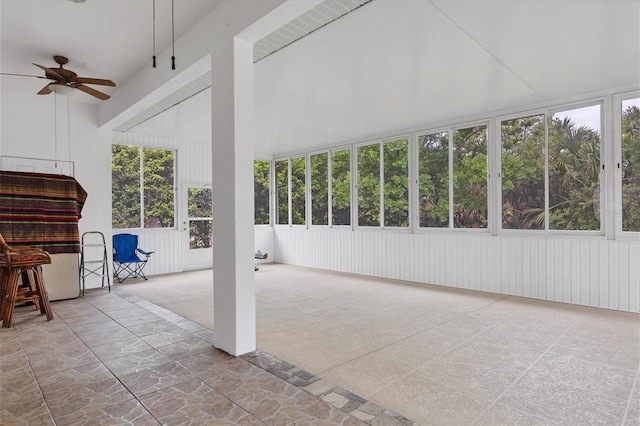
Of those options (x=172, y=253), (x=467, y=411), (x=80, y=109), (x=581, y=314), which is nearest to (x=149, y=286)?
(x=172, y=253)

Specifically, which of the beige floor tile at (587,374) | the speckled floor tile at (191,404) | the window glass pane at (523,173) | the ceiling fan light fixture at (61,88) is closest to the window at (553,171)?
the window glass pane at (523,173)

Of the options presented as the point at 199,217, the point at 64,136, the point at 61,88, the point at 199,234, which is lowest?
the point at 199,234

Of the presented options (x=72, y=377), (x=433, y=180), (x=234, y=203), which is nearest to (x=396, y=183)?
(x=433, y=180)

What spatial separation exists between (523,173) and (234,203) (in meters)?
4.47

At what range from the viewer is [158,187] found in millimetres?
7492

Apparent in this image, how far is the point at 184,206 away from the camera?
7.82 meters

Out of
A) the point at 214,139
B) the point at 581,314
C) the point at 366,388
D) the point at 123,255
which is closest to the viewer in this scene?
the point at 366,388

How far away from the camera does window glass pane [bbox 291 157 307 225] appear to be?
29.5 feet

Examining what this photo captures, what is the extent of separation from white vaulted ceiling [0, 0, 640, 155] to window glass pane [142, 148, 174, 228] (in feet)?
6.59

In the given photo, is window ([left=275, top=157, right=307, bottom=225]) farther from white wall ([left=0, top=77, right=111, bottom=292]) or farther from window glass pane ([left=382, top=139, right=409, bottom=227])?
white wall ([left=0, top=77, right=111, bottom=292])

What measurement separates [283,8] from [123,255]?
566 cm

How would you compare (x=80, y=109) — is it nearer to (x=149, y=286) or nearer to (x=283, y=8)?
(x=149, y=286)

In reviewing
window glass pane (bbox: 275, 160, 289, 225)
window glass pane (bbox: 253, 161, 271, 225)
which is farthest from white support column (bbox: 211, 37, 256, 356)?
window glass pane (bbox: 253, 161, 271, 225)

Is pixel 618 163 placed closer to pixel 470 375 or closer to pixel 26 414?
pixel 470 375
